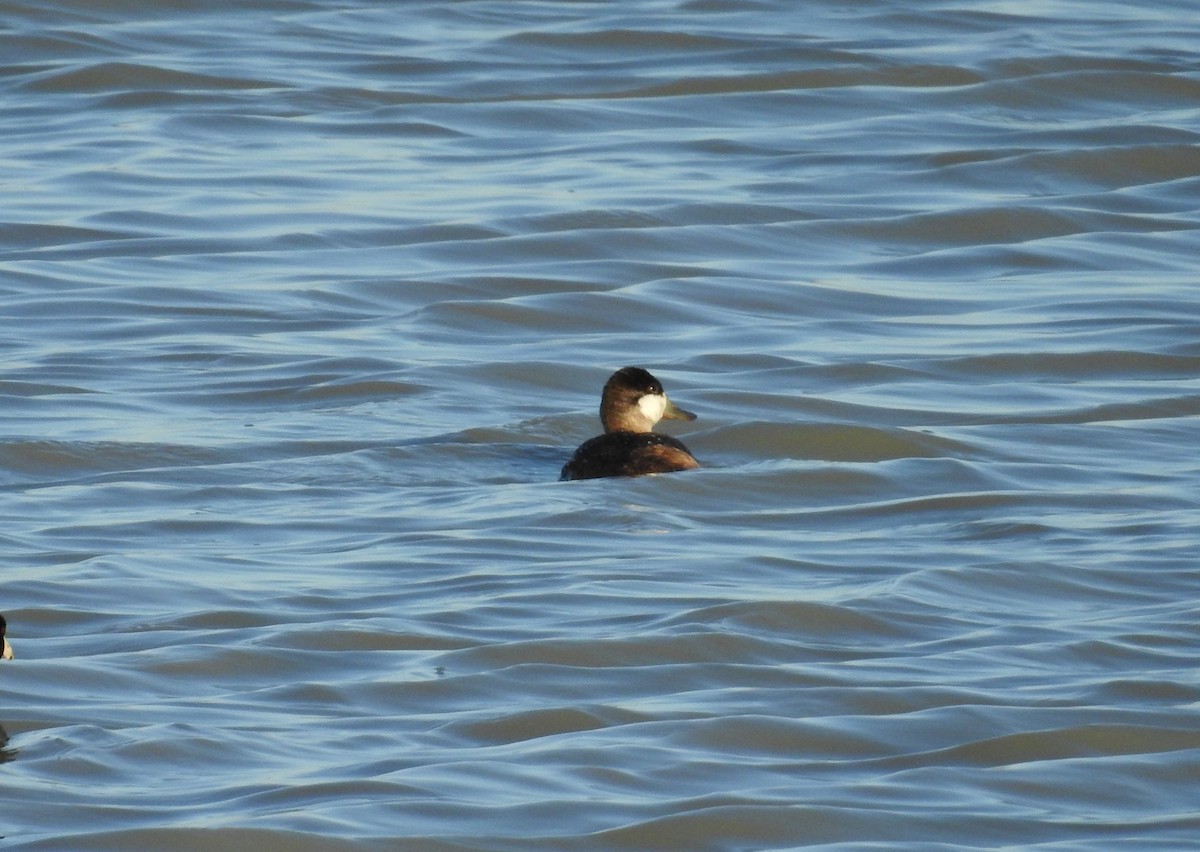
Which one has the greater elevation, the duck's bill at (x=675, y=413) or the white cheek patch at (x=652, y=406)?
the white cheek patch at (x=652, y=406)

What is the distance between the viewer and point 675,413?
10945 millimetres

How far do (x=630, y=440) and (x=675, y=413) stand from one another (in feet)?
3.35

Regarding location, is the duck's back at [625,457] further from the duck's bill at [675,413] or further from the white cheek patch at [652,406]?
the duck's bill at [675,413]

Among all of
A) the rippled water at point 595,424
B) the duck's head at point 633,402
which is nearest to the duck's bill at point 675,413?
the duck's head at point 633,402

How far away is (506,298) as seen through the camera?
45.3 feet

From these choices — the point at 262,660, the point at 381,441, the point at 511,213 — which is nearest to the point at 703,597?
the point at 262,660

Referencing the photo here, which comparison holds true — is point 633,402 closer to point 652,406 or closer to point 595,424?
point 652,406

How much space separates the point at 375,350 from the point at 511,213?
343cm

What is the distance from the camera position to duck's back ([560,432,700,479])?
391 inches

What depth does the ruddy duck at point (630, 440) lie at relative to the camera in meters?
9.95

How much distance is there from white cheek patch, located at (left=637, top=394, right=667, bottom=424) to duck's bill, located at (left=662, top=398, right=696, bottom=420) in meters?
0.07

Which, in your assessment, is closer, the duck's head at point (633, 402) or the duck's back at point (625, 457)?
the duck's back at point (625, 457)

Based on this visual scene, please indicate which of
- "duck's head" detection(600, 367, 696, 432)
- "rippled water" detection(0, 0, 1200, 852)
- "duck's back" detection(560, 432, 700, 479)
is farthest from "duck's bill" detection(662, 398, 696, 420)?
"duck's back" detection(560, 432, 700, 479)

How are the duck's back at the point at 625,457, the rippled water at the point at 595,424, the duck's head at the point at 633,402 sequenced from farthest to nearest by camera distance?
the duck's head at the point at 633,402 < the duck's back at the point at 625,457 < the rippled water at the point at 595,424
